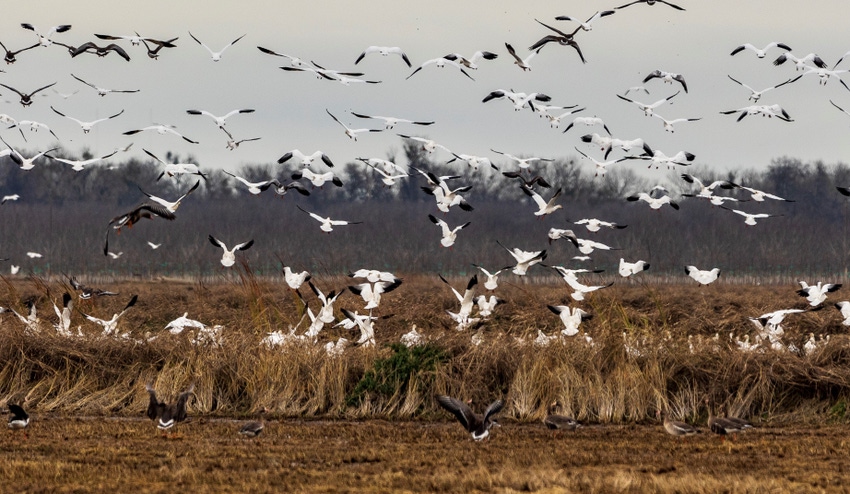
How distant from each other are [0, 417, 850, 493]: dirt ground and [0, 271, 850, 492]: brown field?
0.03 m

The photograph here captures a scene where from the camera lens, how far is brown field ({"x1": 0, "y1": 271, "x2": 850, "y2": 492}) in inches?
434

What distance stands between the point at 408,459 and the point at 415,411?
175 inches

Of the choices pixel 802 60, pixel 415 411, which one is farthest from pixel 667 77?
pixel 415 411

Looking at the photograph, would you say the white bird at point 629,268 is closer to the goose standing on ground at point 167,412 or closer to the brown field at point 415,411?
the brown field at point 415,411

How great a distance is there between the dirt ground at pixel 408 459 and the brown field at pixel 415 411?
0.03 meters

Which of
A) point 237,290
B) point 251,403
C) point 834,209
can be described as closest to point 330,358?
point 251,403

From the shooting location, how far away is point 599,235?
55.5 m

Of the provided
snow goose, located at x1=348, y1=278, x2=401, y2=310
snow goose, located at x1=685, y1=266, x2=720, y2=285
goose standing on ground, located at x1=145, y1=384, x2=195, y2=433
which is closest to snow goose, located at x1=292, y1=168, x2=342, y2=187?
snow goose, located at x1=348, y1=278, x2=401, y2=310

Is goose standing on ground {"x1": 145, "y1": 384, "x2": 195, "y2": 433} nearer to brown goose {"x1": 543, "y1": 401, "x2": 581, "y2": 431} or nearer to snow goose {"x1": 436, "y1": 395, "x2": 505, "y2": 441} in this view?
snow goose {"x1": 436, "y1": 395, "x2": 505, "y2": 441}

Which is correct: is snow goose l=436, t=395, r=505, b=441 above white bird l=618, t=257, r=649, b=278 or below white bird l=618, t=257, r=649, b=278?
above

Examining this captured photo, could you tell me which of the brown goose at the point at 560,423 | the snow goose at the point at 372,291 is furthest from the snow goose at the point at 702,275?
the brown goose at the point at 560,423

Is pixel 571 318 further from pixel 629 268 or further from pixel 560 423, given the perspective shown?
pixel 560 423

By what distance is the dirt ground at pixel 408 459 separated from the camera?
10469 mm

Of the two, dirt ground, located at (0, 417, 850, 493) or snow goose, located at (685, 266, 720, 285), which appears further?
snow goose, located at (685, 266, 720, 285)
